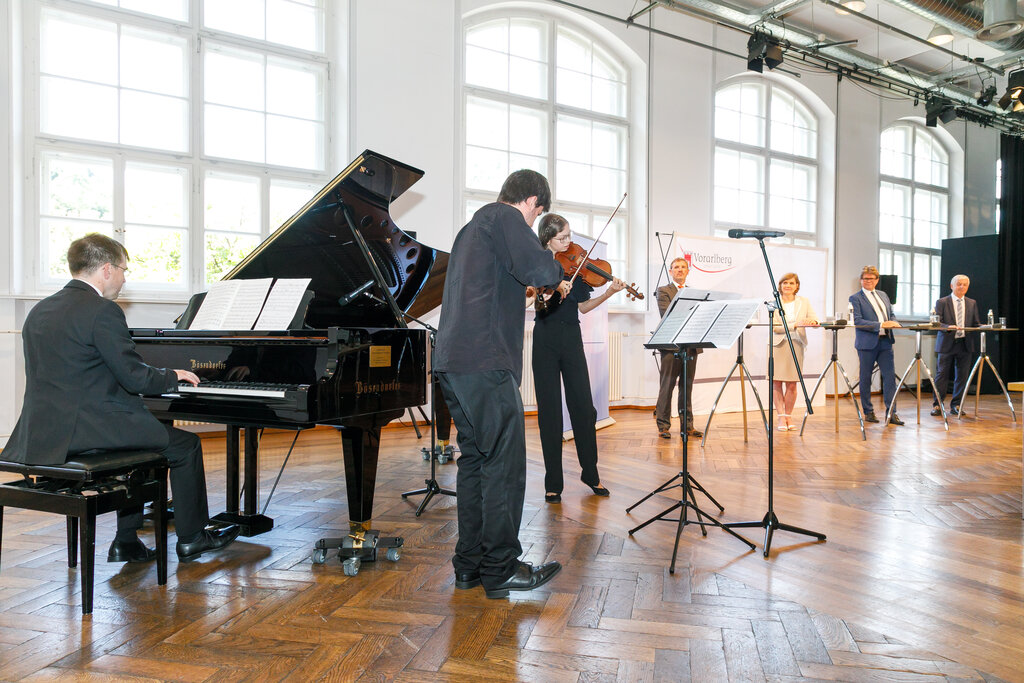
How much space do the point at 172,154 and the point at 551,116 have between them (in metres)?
4.02

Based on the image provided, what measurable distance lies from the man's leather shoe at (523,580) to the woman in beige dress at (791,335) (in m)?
4.70

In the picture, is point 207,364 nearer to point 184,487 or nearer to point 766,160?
point 184,487

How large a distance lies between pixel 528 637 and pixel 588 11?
718 centimetres

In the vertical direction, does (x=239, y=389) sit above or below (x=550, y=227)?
below

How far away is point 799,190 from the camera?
A: 33.0ft

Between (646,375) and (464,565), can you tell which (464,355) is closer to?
(464,565)

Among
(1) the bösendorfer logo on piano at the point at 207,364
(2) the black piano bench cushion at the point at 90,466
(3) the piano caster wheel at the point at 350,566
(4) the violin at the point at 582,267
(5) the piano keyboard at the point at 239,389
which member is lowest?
(3) the piano caster wheel at the point at 350,566

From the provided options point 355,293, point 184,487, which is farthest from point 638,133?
point 184,487

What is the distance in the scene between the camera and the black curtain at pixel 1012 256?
36.4 feet

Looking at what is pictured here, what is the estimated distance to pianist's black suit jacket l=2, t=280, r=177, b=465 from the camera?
94.7 inches

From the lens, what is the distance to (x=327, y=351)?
8.48 ft

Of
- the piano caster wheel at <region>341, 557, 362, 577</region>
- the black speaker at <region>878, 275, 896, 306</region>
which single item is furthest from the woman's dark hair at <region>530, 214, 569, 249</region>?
the black speaker at <region>878, 275, 896, 306</region>

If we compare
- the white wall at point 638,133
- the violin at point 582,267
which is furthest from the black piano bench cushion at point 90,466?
the white wall at point 638,133

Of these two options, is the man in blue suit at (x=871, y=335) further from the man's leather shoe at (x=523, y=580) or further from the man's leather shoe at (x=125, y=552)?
the man's leather shoe at (x=125, y=552)
